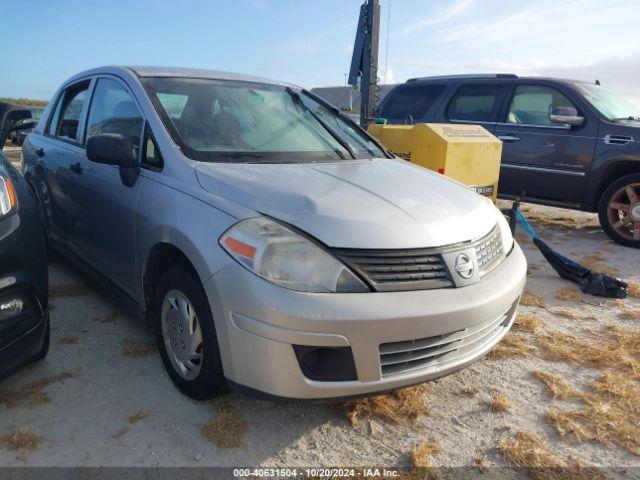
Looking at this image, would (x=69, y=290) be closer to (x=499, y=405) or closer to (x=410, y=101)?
(x=499, y=405)

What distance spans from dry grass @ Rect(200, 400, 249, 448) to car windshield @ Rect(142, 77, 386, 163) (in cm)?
124

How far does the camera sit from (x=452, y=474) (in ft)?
6.98

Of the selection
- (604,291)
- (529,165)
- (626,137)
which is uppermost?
(626,137)

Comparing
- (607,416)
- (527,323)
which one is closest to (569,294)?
(527,323)

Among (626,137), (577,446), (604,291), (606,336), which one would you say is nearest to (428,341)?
(577,446)

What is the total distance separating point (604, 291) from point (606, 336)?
3.01ft

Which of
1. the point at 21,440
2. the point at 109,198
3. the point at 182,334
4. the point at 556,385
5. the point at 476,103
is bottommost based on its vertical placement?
the point at 556,385

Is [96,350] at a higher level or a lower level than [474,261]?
lower

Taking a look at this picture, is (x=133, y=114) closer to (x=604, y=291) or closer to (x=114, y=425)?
(x=114, y=425)

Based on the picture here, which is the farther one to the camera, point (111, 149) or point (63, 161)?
point (63, 161)

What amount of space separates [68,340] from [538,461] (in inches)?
104

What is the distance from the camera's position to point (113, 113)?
3375mm

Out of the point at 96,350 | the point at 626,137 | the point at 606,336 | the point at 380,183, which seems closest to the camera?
the point at 380,183

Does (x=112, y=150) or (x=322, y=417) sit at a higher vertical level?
(x=112, y=150)
